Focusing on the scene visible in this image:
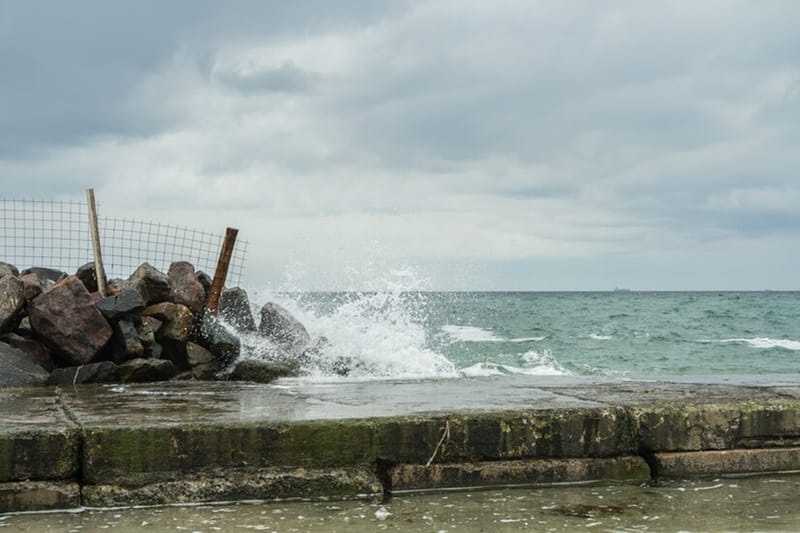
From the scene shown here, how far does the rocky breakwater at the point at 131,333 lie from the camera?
8.59 metres

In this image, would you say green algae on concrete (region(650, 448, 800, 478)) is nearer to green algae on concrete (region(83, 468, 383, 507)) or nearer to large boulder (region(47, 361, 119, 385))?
green algae on concrete (region(83, 468, 383, 507))

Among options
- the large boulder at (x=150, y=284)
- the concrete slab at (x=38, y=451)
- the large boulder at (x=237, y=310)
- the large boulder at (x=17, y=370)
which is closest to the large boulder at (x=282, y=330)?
the large boulder at (x=237, y=310)

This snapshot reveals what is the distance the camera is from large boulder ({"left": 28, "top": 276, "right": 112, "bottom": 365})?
867 cm

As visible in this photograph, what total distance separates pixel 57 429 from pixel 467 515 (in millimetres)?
2036

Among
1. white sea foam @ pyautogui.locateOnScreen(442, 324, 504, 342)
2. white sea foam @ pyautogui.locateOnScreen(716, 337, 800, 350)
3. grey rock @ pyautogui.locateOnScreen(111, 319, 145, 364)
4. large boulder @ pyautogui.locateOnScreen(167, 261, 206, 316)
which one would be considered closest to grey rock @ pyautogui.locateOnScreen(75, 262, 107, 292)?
large boulder @ pyautogui.locateOnScreen(167, 261, 206, 316)

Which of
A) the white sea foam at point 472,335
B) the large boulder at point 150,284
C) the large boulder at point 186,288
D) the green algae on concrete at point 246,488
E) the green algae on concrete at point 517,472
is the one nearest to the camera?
the green algae on concrete at point 246,488

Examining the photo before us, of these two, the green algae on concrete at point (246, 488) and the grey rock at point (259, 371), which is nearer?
the green algae on concrete at point (246, 488)

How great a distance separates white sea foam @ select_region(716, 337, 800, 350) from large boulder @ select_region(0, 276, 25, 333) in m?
24.2

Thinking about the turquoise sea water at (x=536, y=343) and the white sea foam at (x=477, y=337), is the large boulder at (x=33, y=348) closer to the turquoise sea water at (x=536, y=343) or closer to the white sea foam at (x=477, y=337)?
the turquoise sea water at (x=536, y=343)

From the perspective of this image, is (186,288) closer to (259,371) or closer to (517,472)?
A: (259,371)

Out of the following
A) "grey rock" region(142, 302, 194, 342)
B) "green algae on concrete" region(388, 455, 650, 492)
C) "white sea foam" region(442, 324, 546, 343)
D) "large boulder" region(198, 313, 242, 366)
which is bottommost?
"white sea foam" region(442, 324, 546, 343)

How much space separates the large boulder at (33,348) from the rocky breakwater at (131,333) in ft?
0.03

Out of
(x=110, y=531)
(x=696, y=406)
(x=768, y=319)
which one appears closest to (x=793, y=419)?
(x=696, y=406)

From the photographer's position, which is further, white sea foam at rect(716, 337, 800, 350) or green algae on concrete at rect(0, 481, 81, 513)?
white sea foam at rect(716, 337, 800, 350)
